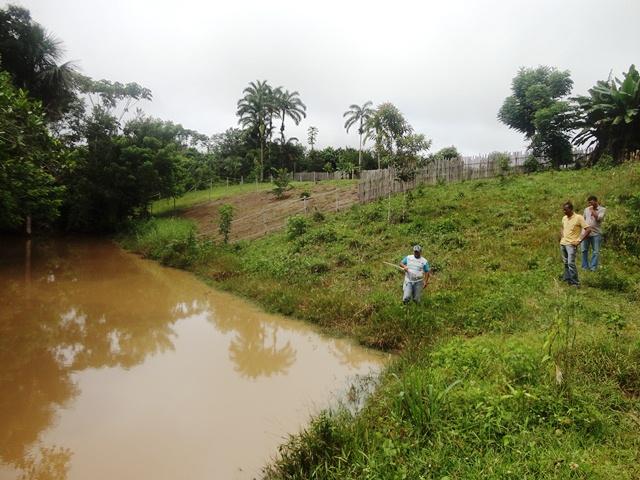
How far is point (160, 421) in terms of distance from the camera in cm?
559

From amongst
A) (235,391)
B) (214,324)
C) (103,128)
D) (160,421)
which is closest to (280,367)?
(235,391)

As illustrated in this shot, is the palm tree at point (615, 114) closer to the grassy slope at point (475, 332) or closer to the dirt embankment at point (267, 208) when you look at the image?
the grassy slope at point (475, 332)

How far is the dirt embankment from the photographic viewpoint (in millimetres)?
21266

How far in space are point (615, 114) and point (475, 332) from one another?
18.3 meters

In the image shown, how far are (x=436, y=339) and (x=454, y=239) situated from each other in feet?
19.5

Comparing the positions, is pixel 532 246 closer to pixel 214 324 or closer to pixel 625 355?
pixel 625 355

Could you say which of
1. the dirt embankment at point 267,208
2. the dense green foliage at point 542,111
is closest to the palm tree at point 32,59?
the dirt embankment at point 267,208

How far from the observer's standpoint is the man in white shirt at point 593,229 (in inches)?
335

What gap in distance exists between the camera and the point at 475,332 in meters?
7.38

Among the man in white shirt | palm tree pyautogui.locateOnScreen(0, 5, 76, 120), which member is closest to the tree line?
palm tree pyautogui.locateOnScreen(0, 5, 76, 120)

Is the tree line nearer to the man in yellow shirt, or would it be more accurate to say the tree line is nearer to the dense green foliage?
the dense green foliage

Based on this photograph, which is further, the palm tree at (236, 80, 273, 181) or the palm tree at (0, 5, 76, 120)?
the palm tree at (236, 80, 273, 181)

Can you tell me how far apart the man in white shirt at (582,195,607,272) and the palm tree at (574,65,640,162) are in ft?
43.6

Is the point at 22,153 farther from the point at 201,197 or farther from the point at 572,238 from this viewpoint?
the point at 201,197
